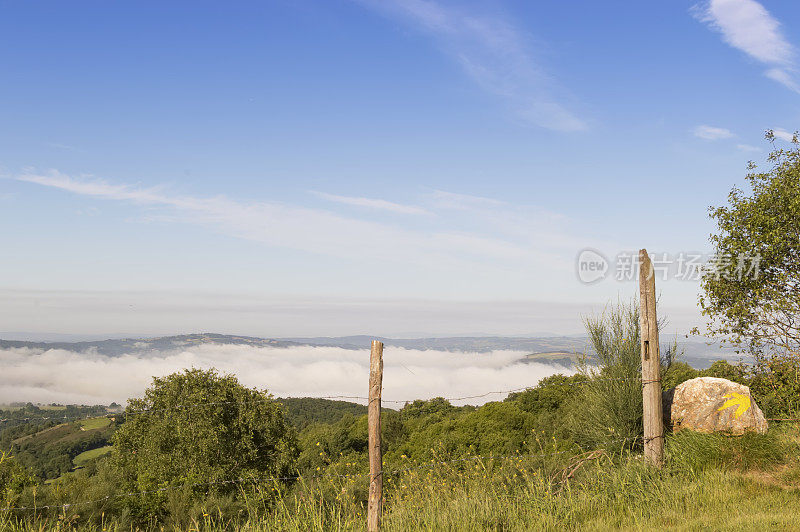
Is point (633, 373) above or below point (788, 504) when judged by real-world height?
above

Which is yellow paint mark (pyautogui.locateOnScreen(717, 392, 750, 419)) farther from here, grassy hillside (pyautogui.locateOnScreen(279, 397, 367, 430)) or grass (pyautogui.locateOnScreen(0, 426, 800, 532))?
grassy hillside (pyautogui.locateOnScreen(279, 397, 367, 430))

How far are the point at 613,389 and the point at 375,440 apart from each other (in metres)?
5.07

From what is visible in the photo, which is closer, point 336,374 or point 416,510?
point 416,510

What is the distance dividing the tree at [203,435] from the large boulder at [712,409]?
2022 cm

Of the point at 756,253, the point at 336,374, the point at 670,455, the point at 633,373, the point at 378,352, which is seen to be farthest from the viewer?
the point at 336,374

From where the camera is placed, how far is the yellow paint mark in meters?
8.96

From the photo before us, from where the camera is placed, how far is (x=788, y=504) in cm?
630

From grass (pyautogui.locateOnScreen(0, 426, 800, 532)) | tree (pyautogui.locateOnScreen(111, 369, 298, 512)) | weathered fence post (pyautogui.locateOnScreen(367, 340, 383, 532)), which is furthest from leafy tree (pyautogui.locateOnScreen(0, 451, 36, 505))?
tree (pyautogui.locateOnScreen(111, 369, 298, 512))

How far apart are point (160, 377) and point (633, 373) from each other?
88.8ft

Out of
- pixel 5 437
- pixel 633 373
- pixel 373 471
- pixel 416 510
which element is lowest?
pixel 5 437

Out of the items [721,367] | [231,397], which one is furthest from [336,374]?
[721,367]

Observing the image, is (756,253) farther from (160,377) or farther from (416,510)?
(160,377)

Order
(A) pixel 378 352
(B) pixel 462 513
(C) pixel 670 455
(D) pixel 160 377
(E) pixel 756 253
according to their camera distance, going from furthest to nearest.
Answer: (D) pixel 160 377
(E) pixel 756 253
(C) pixel 670 455
(A) pixel 378 352
(B) pixel 462 513

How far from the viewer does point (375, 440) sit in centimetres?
613
